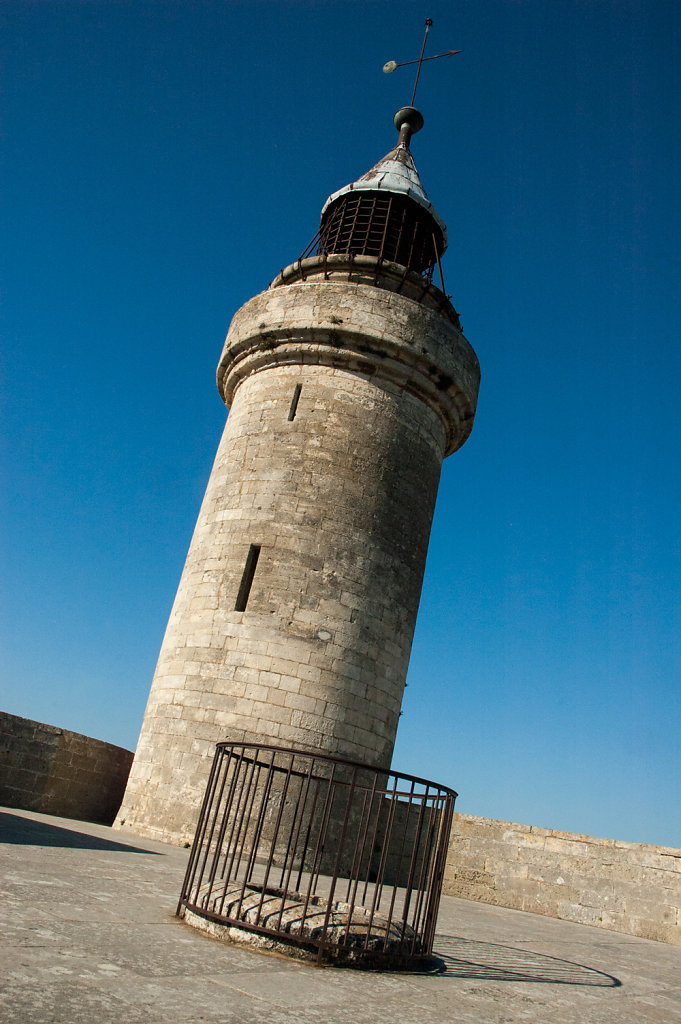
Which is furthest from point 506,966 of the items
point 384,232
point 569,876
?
point 384,232

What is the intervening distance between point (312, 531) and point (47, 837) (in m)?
4.65

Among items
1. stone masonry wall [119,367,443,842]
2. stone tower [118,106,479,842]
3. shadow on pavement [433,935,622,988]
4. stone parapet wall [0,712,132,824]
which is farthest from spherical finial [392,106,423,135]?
shadow on pavement [433,935,622,988]

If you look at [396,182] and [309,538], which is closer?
[309,538]

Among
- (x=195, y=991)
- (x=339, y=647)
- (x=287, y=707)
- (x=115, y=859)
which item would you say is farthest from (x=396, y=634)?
(x=195, y=991)

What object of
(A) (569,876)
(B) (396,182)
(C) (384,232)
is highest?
(B) (396,182)

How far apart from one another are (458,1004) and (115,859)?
11.8ft

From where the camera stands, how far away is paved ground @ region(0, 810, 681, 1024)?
235 centimetres

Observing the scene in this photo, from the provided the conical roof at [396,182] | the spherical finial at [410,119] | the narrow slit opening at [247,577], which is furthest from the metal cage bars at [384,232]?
the narrow slit opening at [247,577]

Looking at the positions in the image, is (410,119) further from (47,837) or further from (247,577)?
(47,837)

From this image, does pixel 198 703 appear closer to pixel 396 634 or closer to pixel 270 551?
pixel 270 551

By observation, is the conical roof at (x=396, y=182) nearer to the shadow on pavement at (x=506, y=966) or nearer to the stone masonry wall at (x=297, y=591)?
the stone masonry wall at (x=297, y=591)

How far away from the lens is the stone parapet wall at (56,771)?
31.3 feet

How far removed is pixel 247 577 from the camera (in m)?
9.50

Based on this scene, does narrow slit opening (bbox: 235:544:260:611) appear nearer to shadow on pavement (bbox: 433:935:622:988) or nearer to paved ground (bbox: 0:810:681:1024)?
paved ground (bbox: 0:810:681:1024)
